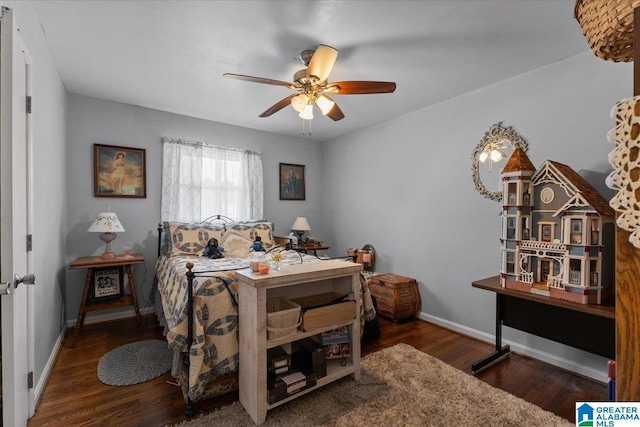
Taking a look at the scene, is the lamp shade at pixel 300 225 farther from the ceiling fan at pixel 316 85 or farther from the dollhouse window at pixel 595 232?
the dollhouse window at pixel 595 232

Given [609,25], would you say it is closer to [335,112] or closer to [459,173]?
[335,112]

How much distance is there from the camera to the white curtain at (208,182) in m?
3.78

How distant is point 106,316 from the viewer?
11.1ft

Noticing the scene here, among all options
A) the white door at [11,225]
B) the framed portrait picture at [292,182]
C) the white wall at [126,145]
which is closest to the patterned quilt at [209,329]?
the white door at [11,225]

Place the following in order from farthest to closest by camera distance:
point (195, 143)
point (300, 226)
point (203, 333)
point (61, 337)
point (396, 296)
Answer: point (300, 226), point (195, 143), point (396, 296), point (61, 337), point (203, 333)

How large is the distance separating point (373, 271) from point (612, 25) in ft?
12.3

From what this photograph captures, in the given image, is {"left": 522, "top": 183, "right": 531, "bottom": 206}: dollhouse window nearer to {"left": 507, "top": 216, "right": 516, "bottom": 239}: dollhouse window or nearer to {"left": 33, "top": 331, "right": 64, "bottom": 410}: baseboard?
{"left": 507, "top": 216, "right": 516, "bottom": 239}: dollhouse window

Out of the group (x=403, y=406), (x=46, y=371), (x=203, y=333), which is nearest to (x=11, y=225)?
(x=203, y=333)

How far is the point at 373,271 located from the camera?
416cm

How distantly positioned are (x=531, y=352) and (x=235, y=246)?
3162 mm

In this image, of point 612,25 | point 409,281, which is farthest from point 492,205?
point 612,25

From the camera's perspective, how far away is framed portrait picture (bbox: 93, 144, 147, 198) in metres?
3.37

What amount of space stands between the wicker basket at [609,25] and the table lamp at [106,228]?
368 centimetres

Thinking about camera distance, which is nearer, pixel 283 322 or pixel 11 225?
pixel 11 225
